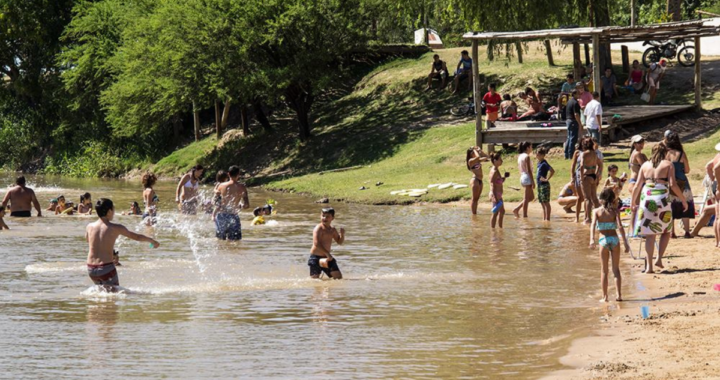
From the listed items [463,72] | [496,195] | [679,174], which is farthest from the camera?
[463,72]

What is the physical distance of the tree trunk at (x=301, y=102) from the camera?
134 feet

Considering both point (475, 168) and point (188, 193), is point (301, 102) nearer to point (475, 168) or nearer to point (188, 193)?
point (188, 193)

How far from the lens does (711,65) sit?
38.2 metres

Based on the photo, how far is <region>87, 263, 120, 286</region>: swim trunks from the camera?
14.1 metres

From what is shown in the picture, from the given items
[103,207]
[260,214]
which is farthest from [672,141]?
[260,214]

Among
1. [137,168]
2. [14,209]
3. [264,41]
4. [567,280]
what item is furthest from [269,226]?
[137,168]

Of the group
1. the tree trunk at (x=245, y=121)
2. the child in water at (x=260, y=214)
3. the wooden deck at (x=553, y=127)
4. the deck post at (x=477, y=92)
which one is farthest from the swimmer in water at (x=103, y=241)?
the tree trunk at (x=245, y=121)

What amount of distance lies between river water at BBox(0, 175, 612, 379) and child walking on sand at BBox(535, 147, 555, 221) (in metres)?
0.36

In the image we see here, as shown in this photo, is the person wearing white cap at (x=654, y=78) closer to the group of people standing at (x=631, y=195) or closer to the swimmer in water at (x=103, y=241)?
the group of people standing at (x=631, y=195)

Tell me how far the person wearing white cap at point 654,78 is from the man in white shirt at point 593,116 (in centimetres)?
689

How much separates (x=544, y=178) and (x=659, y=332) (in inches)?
→ 418

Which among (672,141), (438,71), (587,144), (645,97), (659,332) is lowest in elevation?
(659,332)

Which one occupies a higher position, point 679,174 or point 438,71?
point 438,71

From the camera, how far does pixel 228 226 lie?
2028 centimetres
